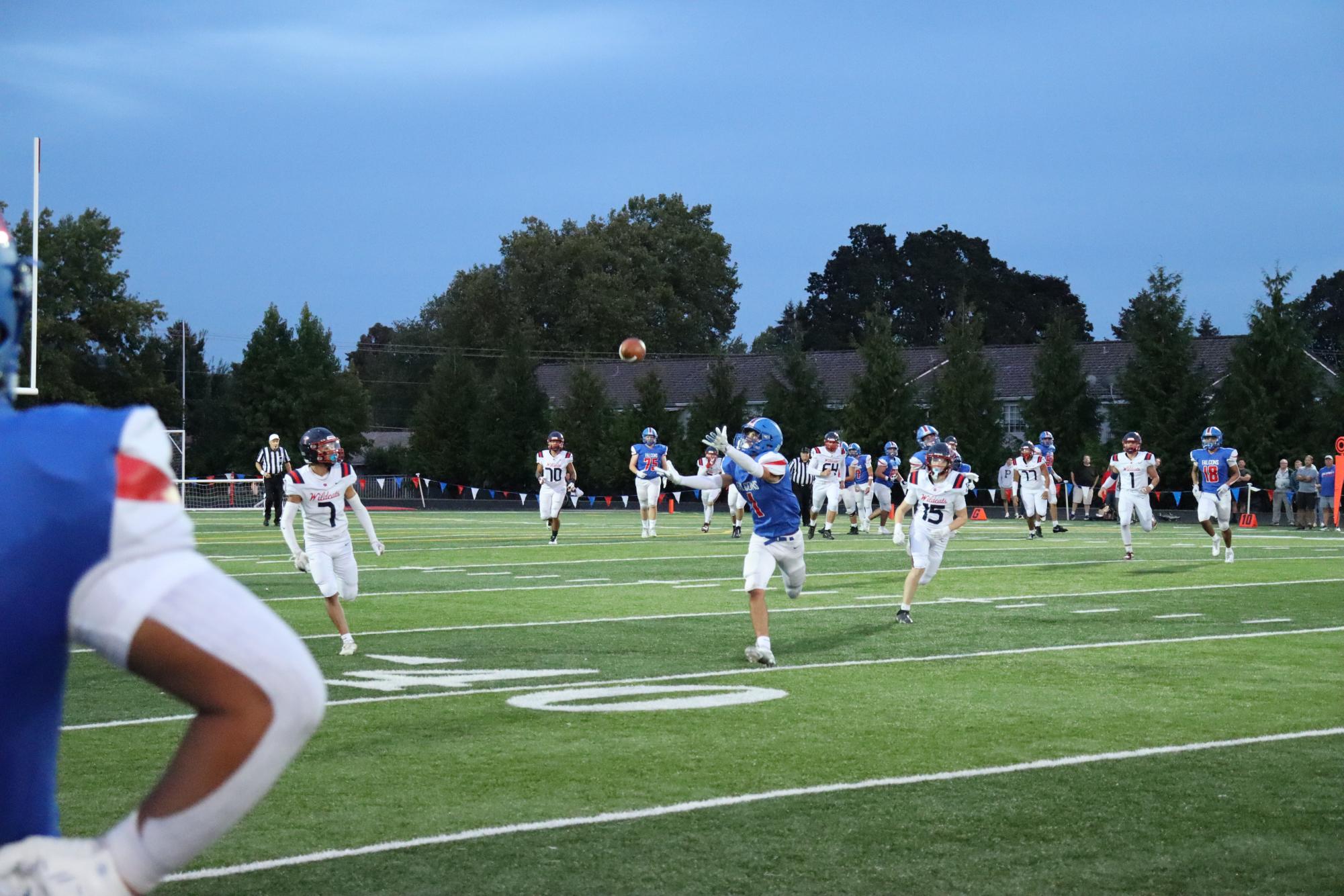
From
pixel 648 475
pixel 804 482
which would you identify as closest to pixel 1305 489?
pixel 804 482

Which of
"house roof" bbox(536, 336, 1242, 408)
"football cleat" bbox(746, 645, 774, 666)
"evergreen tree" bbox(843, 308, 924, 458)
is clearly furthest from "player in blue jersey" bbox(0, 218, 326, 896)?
"house roof" bbox(536, 336, 1242, 408)

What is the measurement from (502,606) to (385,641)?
287cm

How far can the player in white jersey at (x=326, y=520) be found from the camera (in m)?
11.9

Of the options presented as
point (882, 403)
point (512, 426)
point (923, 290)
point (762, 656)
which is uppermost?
point (923, 290)

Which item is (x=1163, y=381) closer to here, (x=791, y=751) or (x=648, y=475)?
(x=648, y=475)

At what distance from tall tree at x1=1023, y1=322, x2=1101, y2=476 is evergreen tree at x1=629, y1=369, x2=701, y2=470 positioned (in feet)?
37.9

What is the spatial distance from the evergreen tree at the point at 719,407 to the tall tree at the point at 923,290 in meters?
34.7

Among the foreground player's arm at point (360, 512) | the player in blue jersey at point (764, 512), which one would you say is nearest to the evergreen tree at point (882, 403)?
the foreground player's arm at point (360, 512)

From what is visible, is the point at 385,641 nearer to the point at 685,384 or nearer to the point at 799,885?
the point at 799,885

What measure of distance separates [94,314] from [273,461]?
32022 millimetres

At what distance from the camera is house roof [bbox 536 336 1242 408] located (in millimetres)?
59750

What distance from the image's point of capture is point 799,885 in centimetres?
A: 526

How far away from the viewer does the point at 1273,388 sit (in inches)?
1570

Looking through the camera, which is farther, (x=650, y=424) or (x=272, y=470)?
(x=650, y=424)
